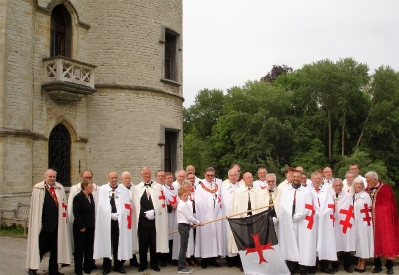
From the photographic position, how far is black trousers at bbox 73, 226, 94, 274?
869 cm

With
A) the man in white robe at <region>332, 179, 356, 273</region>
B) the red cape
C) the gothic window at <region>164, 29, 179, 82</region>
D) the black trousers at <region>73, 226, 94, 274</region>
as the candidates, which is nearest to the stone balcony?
the gothic window at <region>164, 29, 179, 82</region>

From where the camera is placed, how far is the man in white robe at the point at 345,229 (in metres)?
9.27

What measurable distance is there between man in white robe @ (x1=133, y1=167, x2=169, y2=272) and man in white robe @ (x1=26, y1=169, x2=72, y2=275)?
54.6 inches

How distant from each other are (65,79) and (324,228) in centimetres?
1001

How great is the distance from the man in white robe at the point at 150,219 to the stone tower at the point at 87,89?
647cm

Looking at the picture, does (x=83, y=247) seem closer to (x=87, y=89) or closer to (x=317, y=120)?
(x=87, y=89)

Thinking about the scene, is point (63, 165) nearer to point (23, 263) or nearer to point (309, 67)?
point (23, 263)

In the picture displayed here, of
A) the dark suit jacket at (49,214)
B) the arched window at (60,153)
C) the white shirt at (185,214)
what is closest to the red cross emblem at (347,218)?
the white shirt at (185,214)

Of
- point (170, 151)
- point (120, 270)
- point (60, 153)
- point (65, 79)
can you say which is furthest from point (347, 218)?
point (170, 151)

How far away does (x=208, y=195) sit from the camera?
32.8 ft

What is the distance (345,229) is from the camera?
367 inches

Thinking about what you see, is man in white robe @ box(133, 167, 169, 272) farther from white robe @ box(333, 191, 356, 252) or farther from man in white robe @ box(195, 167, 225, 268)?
white robe @ box(333, 191, 356, 252)

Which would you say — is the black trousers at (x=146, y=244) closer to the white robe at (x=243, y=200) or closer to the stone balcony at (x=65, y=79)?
the white robe at (x=243, y=200)

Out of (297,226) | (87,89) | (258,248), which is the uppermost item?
(87,89)
